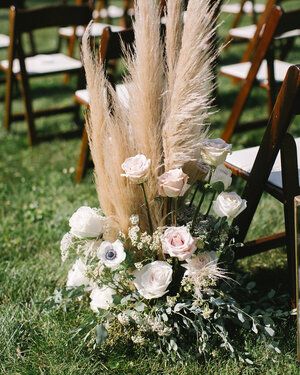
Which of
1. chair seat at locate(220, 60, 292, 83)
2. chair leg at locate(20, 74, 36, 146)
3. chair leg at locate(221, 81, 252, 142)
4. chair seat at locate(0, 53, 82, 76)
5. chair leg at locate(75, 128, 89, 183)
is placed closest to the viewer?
chair leg at locate(221, 81, 252, 142)

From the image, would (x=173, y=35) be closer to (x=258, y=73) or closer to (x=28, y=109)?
(x=258, y=73)

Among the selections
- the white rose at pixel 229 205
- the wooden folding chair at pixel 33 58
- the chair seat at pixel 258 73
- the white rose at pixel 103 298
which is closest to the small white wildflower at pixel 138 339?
the white rose at pixel 103 298

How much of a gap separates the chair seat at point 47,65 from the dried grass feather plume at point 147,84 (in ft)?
7.94

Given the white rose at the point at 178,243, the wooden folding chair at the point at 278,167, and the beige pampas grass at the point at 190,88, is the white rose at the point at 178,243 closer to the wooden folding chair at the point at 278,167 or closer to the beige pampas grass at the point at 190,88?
the beige pampas grass at the point at 190,88

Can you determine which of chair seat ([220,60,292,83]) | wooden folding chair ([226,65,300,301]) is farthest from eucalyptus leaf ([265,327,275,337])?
chair seat ([220,60,292,83])

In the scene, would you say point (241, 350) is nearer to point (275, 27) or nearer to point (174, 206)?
point (174, 206)

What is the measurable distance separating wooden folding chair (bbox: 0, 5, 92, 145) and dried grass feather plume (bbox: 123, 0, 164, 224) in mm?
2118

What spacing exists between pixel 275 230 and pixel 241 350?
3.29 ft

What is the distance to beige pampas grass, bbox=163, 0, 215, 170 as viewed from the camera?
175 cm

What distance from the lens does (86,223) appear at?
203 centimetres

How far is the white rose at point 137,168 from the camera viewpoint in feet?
6.15

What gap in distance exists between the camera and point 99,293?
7.08 feet

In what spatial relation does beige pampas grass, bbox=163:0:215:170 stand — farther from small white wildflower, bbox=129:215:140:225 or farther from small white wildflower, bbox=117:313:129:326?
small white wildflower, bbox=117:313:129:326

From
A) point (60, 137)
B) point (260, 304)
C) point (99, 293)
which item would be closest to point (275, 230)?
point (260, 304)
